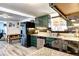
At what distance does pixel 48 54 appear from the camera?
1.63m

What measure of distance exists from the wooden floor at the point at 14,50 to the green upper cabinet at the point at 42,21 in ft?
1.30

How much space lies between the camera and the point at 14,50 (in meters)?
1.67

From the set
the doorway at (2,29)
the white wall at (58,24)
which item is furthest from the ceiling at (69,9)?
the doorway at (2,29)

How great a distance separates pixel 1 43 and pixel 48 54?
0.75 m

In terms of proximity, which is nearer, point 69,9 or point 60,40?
point 69,9

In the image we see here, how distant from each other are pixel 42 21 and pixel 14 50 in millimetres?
643

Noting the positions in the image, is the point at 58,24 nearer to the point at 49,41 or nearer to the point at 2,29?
the point at 49,41

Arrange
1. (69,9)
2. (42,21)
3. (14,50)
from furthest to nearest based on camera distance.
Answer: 1. (42,21)
2. (14,50)
3. (69,9)

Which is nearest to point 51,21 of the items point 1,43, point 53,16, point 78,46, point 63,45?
point 53,16

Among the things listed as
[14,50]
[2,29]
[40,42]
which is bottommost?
[14,50]

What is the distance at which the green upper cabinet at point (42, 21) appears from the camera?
1737 millimetres

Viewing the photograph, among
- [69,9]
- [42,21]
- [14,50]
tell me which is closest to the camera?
[69,9]

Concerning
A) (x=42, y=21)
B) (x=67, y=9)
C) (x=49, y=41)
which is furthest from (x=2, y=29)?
(x=67, y=9)

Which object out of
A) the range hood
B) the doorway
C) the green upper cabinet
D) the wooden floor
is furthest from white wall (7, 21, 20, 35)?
the range hood
